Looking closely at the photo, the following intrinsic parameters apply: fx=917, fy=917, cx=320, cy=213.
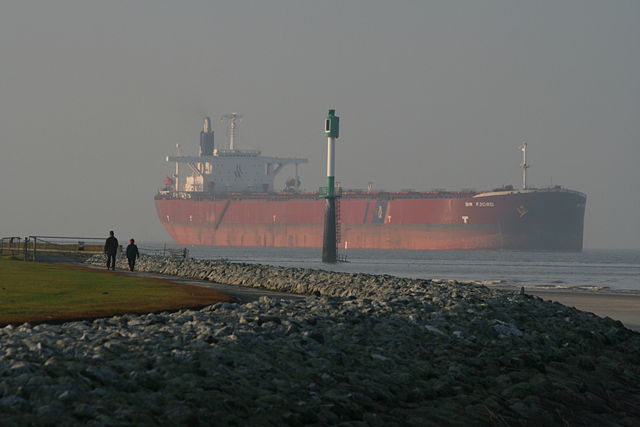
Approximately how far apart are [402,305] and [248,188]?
13330cm

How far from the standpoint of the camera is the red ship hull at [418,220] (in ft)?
398

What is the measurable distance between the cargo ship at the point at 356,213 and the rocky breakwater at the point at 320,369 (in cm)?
10266

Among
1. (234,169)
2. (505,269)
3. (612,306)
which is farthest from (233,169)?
(612,306)

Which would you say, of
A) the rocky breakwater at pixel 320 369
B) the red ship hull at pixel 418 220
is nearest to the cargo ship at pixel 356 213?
the red ship hull at pixel 418 220

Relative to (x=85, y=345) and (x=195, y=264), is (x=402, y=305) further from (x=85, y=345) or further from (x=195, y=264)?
(x=195, y=264)

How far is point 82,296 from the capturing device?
54.2 feet

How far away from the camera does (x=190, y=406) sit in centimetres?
780

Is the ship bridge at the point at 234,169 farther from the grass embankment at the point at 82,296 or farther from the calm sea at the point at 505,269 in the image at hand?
the grass embankment at the point at 82,296

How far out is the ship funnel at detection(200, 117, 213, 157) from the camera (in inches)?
5965

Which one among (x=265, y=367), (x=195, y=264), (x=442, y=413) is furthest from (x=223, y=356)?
(x=195, y=264)

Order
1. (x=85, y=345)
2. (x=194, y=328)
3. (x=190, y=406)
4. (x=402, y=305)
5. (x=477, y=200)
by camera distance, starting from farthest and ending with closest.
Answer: (x=477, y=200), (x=402, y=305), (x=194, y=328), (x=85, y=345), (x=190, y=406)

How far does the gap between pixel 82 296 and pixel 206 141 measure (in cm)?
13642

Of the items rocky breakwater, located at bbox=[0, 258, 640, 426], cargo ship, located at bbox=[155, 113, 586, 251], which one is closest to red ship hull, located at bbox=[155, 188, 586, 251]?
cargo ship, located at bbox=[155, 113, 586, 251]

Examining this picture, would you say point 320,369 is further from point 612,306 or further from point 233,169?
point 233,169
